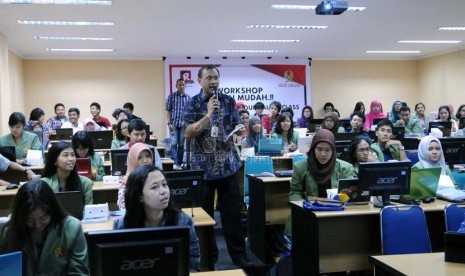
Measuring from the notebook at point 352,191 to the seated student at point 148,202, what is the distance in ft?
4.87

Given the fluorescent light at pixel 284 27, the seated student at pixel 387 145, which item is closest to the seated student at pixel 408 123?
the fluorescent light at pixel 284 27

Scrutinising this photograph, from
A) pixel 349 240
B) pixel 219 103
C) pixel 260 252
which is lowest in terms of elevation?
pixel 260 252

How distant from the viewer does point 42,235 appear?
7.23 feet

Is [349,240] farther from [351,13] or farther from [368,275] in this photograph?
[351,13]

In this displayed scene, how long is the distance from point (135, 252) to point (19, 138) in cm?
510

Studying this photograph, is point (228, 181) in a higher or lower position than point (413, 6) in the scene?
lower

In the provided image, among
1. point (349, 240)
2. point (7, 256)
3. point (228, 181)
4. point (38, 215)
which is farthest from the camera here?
point (228, 181)

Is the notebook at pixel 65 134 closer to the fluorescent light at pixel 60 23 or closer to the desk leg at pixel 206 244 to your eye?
the fluorescent light at pixel 60 23

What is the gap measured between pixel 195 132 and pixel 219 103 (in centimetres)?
31

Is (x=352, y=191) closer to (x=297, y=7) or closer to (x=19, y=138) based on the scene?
(x=19, y=138)

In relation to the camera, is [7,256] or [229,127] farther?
[229,127]

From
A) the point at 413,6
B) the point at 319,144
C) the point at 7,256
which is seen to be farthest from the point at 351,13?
the point at 7,256

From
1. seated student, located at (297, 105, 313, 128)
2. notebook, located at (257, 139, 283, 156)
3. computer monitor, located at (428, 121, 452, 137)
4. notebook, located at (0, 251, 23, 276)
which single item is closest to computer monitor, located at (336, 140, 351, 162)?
notebook, located at (257, 139, 283, 156)

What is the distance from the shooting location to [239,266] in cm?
394
